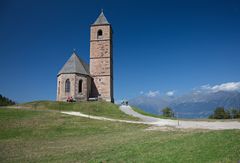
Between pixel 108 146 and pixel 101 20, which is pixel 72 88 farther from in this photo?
pixel 108 146

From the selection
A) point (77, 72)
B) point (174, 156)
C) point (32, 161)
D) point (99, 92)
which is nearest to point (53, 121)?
point (32, 161)

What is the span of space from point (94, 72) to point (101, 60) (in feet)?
11.1

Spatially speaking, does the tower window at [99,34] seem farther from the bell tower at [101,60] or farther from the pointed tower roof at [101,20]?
the pointed tower roof at [101,20]

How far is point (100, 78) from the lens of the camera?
5450 cm

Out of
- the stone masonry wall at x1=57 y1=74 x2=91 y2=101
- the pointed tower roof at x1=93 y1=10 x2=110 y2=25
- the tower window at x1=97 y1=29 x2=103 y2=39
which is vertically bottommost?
the stone masonry wall at x1=57 y1=74 x2=91 y2=101

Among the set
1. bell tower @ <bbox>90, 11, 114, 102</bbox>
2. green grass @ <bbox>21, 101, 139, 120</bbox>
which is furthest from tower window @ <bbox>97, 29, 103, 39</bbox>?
green grass @ <bbox>21, 101, 139, 120</bbox>

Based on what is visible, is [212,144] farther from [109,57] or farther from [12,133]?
[109,57]

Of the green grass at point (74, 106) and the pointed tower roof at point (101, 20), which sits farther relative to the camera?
the pointed tower roof at point (101, 20)

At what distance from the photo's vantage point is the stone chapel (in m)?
49.0

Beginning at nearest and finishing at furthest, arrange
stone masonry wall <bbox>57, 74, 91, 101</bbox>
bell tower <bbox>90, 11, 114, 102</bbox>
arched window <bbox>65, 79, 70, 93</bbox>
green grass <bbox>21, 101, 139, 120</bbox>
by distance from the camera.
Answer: green grass <bbox>21, 101, 139, 120</bbox>, stone masonry wall <bbox>57, 74, 91, 101</bbox>, arched window <bbox>65, 79, 70, 93</bbox>, bell tower <bbox>90, 11, 114, 102</bbox>

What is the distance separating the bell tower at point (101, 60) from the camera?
54.3 meters

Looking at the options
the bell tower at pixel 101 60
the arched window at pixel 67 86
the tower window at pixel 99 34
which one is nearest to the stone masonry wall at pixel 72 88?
the arched window at pixel 67 86

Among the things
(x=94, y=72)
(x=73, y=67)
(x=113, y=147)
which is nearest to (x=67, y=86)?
(x=73, y=67)

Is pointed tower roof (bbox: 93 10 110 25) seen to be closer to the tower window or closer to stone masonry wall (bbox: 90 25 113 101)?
stone masonry wall (bbox: 90 25 113 101)
